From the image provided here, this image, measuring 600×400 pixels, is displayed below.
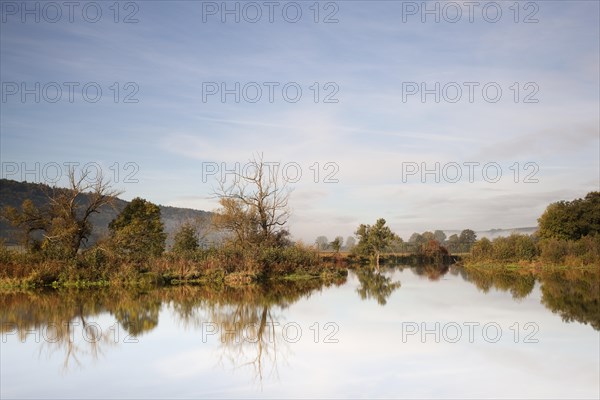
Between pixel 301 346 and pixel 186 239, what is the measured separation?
84.1ft

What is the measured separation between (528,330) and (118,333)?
9.07 meters

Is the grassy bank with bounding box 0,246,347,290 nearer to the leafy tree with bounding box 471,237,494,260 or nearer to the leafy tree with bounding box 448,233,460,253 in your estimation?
the leafy tree with bounding box 471,237,494,260

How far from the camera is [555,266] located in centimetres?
3803

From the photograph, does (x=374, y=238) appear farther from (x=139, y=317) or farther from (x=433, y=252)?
(x=139, y=317)

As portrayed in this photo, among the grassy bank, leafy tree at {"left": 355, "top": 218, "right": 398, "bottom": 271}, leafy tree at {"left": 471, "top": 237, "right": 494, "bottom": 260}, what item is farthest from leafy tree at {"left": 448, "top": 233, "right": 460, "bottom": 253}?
the grassy bank

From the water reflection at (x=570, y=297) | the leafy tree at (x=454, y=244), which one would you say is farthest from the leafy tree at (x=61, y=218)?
the leafy tree at (x=454, y=244)

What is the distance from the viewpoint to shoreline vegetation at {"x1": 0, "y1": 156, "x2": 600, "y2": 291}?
2475 cm

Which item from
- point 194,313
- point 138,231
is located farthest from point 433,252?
point 194,313

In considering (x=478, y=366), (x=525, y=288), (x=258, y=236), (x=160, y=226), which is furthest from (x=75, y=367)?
(x=160, y=226)

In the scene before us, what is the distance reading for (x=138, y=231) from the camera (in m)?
29.2

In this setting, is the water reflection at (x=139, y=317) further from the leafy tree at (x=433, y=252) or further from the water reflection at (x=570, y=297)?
the leafy tree at (x=433, y=252)

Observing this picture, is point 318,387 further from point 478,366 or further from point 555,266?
point 555,266

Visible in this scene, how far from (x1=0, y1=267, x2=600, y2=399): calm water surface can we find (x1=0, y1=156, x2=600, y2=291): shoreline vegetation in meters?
6.34

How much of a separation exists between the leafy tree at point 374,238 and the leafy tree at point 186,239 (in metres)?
21.8
